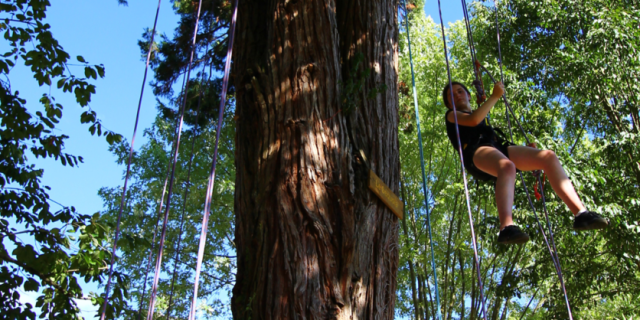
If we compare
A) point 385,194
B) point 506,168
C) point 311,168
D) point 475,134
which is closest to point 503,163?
point 506,168

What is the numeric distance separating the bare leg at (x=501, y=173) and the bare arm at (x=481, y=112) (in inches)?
6.7

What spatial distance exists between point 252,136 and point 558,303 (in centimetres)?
679

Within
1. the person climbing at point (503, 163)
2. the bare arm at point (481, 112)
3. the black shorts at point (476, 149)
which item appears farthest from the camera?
the black shorts at point (476, 149)

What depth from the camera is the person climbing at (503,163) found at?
2.60 m

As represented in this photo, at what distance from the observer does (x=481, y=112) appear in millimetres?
3035

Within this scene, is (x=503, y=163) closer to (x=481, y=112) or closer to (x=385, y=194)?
(x=481, y=112)

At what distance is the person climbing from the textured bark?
524 mm

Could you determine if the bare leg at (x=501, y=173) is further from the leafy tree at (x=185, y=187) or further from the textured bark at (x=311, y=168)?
the leafy tree at (x=185, y=187)

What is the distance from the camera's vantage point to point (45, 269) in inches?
144

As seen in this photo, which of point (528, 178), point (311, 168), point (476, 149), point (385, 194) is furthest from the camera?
point (528, 178)

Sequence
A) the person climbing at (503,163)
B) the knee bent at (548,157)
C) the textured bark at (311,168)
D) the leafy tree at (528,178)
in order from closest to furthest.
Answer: the textured bark at (311,168) < the person climbing at (503,163) < the knee bent at (548,157) < the leafy tree at (528,178)

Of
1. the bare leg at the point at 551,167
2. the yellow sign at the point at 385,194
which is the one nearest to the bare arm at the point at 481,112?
the bare leg at the point at 551,167

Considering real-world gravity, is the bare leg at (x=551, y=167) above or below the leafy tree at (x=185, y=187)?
below

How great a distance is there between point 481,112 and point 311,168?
115 centimetres
